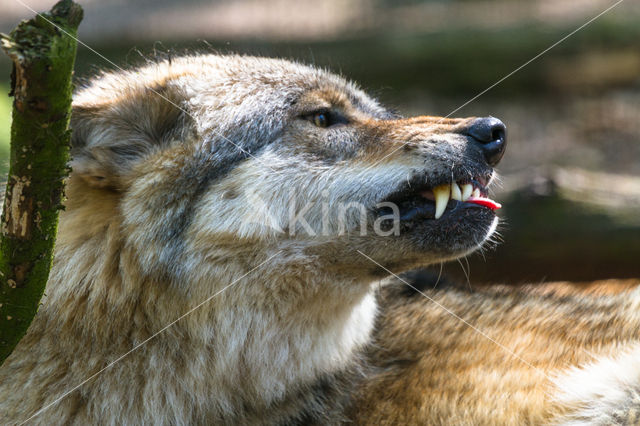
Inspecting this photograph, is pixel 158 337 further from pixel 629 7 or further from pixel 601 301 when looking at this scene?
pixel 629 7

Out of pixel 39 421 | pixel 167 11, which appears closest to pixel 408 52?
pixel 167 11

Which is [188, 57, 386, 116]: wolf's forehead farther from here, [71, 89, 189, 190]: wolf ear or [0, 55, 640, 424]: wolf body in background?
[71, 89, 189, 190]: wolf ear

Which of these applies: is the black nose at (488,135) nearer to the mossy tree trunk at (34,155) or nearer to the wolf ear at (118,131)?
the wolf ear at (118,131)

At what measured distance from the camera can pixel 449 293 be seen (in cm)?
394

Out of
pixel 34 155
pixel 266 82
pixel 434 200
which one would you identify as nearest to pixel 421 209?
pixel 434 200

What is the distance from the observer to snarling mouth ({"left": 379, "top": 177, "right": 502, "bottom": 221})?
3021 mm

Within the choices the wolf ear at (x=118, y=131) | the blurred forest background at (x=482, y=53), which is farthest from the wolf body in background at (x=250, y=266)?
the blurred forest background at (x=482, y=53)

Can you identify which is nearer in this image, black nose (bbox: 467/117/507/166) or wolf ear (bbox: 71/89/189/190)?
wolf ear (bbox: 71/89/189/190)

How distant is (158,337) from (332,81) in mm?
1555

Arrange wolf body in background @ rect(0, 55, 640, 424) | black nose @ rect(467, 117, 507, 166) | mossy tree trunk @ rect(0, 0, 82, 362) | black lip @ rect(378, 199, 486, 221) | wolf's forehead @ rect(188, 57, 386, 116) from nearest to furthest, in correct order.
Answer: mossy tree trunk @ rect(0, 0, 82, 362) → wolf body in background @ rect(0, 55, 640, 424) → black lip @ rect(378, 199, 486, 221) → black nose @ rect(467, 117, 507, 166) → wolf's forehead @ rect(188, 57, 386, 116)

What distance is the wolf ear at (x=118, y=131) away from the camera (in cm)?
295

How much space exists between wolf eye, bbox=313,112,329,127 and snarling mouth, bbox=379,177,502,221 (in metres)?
0.56

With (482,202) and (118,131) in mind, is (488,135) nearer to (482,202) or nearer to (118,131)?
(482,202)

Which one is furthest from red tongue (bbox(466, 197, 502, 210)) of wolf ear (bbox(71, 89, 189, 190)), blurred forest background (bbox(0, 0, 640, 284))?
blurred forest background (bbox(0, 0, 640, 284))
